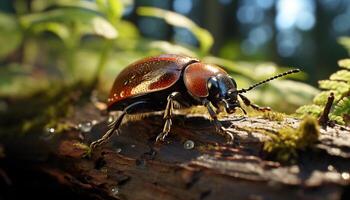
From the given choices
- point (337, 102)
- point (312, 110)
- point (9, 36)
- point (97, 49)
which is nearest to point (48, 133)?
point (312, 110)

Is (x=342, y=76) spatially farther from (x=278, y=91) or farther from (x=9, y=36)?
(x=9, y=36)

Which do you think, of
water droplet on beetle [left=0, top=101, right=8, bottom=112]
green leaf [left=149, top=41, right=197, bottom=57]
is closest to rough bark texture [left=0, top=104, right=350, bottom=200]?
green leaf [left=149, top=41, right=197, bottom=57]

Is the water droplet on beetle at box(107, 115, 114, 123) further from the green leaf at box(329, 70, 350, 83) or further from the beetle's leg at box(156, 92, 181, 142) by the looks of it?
the green leaf at box(329, 70, 350, 83)

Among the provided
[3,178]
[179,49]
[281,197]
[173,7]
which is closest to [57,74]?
[179,49]

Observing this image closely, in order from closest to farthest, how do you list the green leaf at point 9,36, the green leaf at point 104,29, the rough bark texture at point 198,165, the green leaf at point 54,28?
1. the rough bark texture at point 198,165
2. the green leaf at point 104,29
3. the green leaf at point 54,28
4. the green leaf at point 9,36

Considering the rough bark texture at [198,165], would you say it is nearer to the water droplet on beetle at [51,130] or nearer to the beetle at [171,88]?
the beetle at [171,88]

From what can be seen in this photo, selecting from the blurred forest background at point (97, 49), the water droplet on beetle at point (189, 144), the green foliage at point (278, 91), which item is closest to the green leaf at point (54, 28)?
the blurred forest background at point (97, 49)
